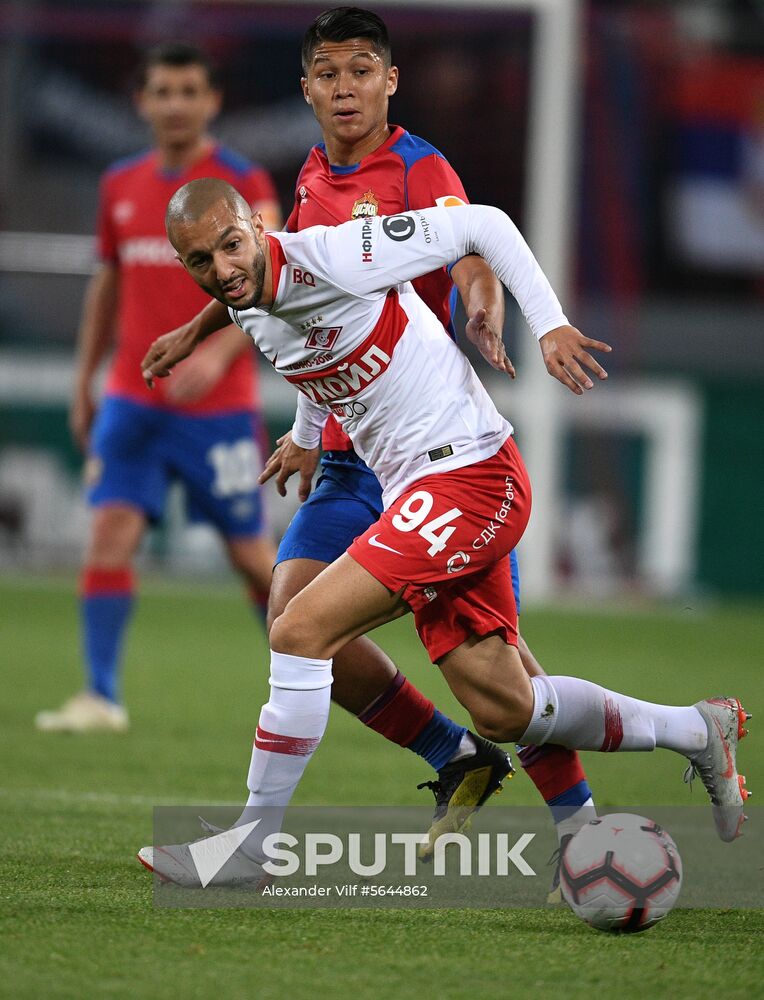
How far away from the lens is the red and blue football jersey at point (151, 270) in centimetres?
→ 671

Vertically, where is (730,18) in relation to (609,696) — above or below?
above

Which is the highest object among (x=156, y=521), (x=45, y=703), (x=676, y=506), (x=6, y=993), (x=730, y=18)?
(x=730, y=18)

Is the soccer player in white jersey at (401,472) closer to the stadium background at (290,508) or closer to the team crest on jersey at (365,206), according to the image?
the team crest on jersey at (365,206)

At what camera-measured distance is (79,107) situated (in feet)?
41.1

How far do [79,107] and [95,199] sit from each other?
0.74 meters

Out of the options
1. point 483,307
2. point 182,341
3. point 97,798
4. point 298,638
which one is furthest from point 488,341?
point 97,798

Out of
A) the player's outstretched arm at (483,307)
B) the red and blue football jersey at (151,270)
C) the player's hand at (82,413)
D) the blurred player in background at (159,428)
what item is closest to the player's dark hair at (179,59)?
the blurred player in background at (159,428)

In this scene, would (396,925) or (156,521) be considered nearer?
(396,925)

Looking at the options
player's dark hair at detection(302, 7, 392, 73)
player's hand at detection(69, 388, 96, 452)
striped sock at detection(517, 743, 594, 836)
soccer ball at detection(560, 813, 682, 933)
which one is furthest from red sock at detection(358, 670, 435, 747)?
player's hand at detection(69, 388, 96, 452)

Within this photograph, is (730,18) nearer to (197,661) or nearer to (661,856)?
(197,661)

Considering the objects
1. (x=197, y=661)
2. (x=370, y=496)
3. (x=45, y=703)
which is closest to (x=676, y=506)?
(x=197, y=661)

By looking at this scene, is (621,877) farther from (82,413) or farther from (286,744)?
(82,413)

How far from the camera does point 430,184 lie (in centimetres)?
418

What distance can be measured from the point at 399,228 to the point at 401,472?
0.58 meters
